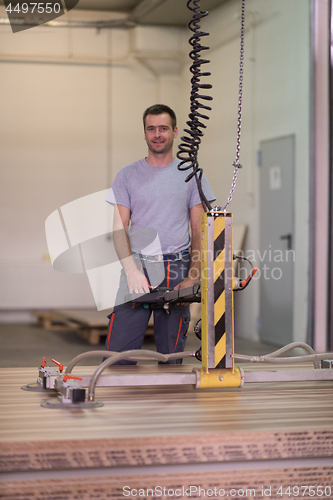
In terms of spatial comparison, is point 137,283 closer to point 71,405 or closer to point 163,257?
point 163,257

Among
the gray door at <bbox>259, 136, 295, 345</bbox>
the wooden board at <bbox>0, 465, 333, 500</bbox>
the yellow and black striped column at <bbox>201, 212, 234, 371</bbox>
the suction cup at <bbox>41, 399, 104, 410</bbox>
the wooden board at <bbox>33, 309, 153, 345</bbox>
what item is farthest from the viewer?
the wooden board at <bbox>33, 309, 153, 345</bbox>

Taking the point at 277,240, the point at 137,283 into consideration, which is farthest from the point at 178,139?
the point at 137,283

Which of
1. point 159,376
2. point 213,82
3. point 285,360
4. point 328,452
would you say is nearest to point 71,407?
point 159,376

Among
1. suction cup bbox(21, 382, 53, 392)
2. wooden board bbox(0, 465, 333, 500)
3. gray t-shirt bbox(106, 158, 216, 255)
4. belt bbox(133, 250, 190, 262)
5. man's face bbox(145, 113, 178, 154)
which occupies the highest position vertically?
man's face bbox(145, 113, 178, 154)

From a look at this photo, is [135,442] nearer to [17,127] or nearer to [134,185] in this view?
[134,185]

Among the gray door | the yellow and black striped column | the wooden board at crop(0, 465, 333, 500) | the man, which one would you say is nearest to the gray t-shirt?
the man

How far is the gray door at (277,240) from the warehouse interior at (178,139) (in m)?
0.02

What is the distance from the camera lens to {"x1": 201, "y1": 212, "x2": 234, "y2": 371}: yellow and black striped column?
3.94ft

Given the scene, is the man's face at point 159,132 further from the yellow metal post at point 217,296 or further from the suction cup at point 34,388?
the suction cup at point 34,388

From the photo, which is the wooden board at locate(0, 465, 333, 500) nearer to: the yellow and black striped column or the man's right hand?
the yellow and black striped column

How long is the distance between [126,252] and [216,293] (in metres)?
0.81

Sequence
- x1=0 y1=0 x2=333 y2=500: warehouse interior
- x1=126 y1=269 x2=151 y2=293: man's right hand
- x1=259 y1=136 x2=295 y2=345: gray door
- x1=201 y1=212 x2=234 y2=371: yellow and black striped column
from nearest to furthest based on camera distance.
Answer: x1=201 y1=212 x2=234 y2=371: yellow and black striped column, x1=126 y1=269 x2=151 y2=293: man's right hand, x1=0 y1=0 x2=333 y2=500: warehouse interior, x1=259 y1=136 x2=295 y2=345: gray door

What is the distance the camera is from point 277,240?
15.8ft

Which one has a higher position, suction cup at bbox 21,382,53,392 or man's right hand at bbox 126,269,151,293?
man's right hand at bbox 126,269,151,293
